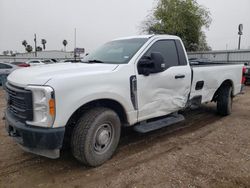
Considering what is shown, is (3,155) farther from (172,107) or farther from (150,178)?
(172,107)

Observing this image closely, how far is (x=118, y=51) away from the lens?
3971 mm

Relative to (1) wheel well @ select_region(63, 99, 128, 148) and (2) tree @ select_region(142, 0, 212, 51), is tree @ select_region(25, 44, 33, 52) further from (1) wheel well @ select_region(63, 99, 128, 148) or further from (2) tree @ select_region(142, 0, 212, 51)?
(1) wheel well @ select_region(63, 99, 128, 148)

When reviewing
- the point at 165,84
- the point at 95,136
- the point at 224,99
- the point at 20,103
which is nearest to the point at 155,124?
the point at 165,84

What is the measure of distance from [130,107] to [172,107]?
1.13m

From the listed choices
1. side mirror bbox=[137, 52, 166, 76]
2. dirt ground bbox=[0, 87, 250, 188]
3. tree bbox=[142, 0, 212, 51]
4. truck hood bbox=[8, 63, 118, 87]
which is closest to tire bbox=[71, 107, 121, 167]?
dirt ground bbox=[0, 87, 250, 188]

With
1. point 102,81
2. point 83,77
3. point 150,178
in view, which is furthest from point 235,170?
point 83,77

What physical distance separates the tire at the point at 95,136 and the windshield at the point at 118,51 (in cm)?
96

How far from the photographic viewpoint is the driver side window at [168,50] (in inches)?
158

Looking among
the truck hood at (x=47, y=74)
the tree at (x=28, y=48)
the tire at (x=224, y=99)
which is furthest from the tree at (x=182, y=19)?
the tree at (x=28, y=48)

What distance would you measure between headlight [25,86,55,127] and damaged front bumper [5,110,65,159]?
3.4 inches

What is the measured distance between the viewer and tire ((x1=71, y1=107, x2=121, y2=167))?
294cm

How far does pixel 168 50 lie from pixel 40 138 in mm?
2846

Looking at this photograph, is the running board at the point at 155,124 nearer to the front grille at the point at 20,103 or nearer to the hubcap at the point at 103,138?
the hubcap at the point at 103,138

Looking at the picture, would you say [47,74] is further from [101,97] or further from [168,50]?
[168,50]
